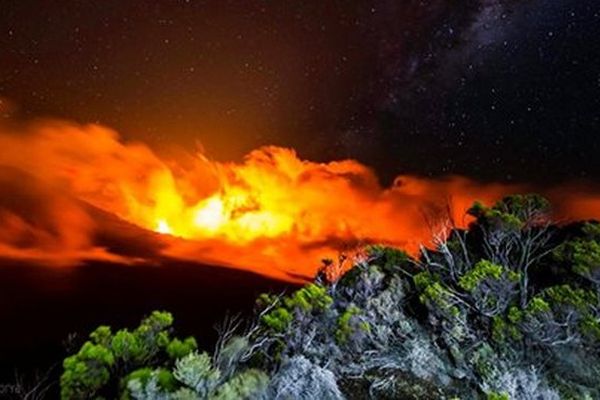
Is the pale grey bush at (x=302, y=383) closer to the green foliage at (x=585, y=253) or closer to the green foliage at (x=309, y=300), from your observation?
the green foliage at (x=309, y=300)

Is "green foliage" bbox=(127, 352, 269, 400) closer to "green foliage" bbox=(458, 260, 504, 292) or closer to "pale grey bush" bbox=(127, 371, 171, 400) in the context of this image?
"pale grey bush" bbox=(127, 371, 171, 400)

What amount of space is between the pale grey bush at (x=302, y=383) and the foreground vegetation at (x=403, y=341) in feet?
0.13

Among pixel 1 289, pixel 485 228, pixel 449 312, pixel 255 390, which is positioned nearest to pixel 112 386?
pixel 255 390

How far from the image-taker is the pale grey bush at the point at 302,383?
59.5 feet

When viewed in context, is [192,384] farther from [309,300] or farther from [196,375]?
[309,300]

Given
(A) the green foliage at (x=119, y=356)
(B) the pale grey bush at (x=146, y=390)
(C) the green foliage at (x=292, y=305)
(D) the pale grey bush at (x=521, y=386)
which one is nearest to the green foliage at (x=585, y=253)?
(D) the pale grey bush at (x=521, y=386)

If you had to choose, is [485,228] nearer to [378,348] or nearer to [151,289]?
[378,348]

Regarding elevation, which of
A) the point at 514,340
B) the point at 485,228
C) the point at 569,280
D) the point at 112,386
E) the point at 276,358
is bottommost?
the point at 112,386

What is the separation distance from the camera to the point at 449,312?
22.6 meters

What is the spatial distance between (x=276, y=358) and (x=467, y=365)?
24.4 ft

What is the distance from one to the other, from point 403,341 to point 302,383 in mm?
5979

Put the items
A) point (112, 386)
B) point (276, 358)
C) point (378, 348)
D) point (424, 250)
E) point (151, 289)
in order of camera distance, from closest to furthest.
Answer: point (112, 386) → point (276, 358) → point (378, 348) → point (424, 250) → point (151, 289)

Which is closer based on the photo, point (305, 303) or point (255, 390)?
point (255, 390)

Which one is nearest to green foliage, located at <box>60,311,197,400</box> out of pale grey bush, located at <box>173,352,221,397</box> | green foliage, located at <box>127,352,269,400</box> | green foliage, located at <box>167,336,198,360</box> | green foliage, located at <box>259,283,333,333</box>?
green foliage, located at <box>167,336,198,360</box>
